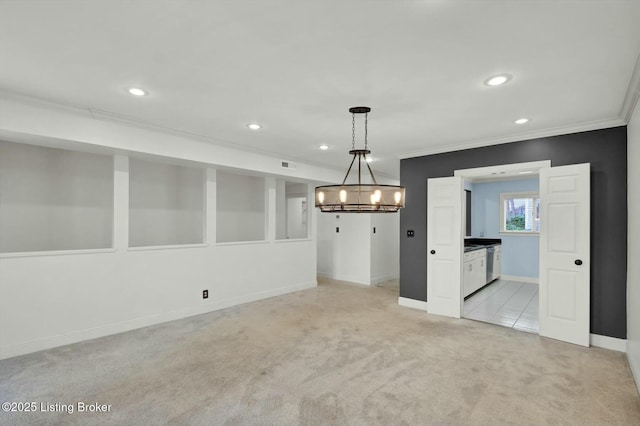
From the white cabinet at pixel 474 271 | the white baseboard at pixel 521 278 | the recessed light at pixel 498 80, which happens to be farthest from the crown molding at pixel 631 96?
the white baseboard at pixel 521 278

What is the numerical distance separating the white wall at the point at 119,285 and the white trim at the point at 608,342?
14.9ft

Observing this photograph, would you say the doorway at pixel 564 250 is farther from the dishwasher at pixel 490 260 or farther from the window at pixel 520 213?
the window at pixel 520 213

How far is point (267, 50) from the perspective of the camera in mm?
2125

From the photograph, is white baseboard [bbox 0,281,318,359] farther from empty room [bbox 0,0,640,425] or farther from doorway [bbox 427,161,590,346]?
doorway [bbox 427,161,590,346]

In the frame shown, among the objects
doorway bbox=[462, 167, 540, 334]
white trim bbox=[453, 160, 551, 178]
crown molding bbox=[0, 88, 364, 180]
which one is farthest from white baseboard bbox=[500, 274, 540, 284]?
crown molding bbox=[0, 88, 364, 180]

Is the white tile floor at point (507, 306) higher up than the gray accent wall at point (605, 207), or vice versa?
the gray accent wall at point (605, 207)

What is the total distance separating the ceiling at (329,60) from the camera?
1.74m

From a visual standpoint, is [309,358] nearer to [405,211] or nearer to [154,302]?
[154,302]

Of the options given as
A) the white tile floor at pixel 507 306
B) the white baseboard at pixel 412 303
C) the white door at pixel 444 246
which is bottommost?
the white tile floor at pixel 507 306

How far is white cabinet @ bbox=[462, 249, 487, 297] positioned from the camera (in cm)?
545

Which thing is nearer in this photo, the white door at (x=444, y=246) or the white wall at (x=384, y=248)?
the white door at (x=444, y=246)

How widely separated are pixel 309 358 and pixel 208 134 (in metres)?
3.03

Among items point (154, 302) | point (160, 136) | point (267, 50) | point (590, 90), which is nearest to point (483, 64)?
point (590, 90)

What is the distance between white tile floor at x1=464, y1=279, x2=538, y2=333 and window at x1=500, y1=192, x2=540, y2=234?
4.23ft
